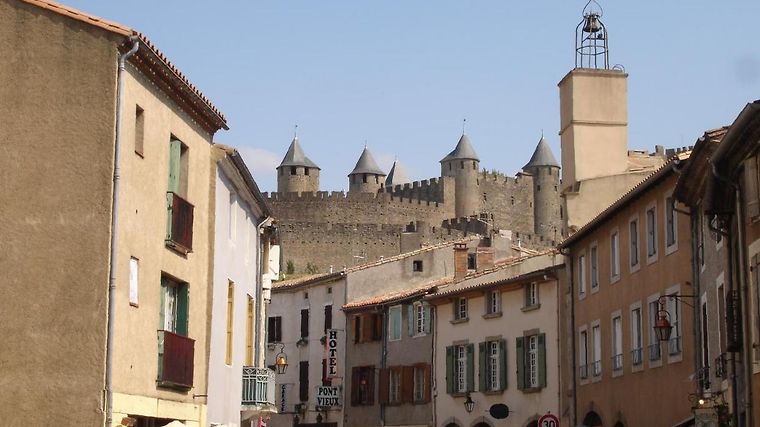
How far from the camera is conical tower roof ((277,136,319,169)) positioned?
132375 mm

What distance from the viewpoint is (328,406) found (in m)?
52.6

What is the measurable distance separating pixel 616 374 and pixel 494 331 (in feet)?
36.0

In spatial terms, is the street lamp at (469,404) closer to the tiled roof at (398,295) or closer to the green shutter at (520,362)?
the green shutter at (520,362)

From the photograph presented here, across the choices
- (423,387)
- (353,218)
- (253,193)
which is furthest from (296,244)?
(253,193)

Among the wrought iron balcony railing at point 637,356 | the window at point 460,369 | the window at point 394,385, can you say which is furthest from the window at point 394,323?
the wrought iron balcony railing at point 637,356

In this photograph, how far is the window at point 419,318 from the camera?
46.8 meters

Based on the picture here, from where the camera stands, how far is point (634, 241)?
2997cm

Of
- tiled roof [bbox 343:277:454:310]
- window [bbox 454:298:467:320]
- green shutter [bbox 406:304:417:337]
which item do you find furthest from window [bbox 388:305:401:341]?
window [bbox 454:298:467:320]

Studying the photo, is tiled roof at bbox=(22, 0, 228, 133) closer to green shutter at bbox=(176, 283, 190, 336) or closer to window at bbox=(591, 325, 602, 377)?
green shutter at bbox=(176, 283, 190, 336)

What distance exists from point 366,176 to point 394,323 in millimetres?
88308

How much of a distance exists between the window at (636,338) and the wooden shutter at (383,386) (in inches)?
800

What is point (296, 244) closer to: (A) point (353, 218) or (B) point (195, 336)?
(A) point (353, 218)

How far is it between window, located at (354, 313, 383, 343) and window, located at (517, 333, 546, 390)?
1045 centimetres

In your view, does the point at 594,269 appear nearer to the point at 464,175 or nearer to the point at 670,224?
the point at 670,224
